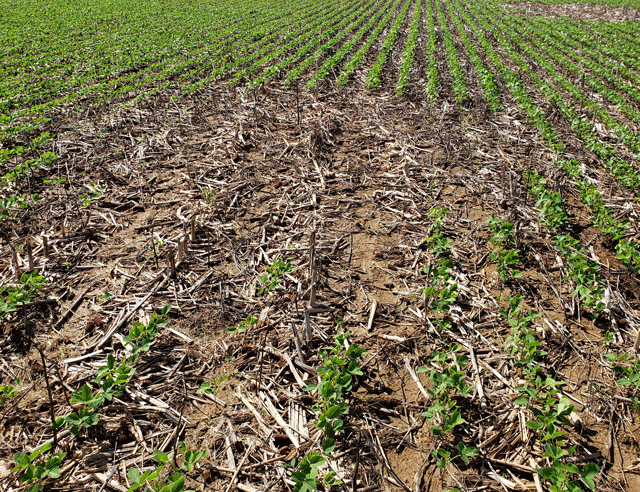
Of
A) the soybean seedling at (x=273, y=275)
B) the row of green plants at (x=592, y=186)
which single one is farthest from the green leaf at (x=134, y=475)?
the row of green plants at (x=592, y=186)

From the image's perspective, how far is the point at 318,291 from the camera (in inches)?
172

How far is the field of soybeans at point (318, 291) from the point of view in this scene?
112 inches

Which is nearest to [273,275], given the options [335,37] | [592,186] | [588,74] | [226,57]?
[592,186]

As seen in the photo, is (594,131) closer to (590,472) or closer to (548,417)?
(548,417)

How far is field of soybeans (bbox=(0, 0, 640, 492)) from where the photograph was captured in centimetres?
284

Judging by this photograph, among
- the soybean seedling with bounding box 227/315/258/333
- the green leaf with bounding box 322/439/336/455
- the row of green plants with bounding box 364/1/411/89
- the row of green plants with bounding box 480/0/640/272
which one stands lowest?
the row of green plants with bounding box 480/0/640/272

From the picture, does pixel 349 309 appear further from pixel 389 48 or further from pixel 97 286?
pixel 389 48

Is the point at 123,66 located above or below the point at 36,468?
above

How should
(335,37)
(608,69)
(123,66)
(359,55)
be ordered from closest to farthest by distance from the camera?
(123,66)
(608,69)
(359,55)
(335,37)

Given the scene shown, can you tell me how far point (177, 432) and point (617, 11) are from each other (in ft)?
131

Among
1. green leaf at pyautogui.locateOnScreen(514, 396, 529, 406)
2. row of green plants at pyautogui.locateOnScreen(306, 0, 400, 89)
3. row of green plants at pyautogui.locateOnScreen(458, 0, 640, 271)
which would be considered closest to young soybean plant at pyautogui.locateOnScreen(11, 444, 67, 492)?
green leaf at pyautogui.locateOnScreen(514, 396, 529, 406)

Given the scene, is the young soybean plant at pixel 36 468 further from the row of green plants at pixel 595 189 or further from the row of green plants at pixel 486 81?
the row of green plants at pixel 486 81

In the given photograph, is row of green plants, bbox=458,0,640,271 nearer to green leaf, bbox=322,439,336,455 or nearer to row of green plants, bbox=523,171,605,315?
row of green plants, bbox=523,171,605,315

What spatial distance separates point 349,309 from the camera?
4.16 m
